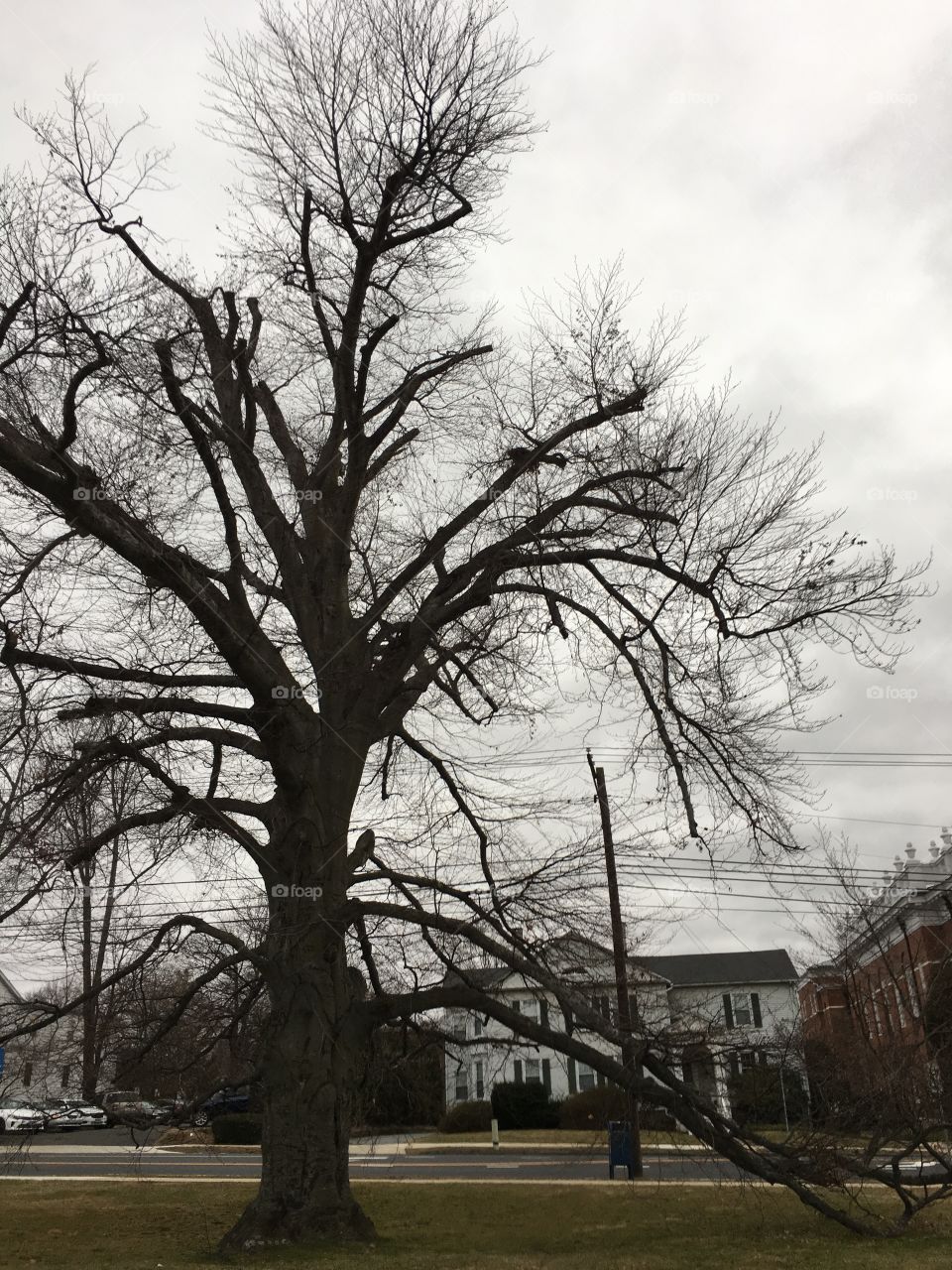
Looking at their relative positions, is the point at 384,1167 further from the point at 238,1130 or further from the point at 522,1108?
the point at 522,1108

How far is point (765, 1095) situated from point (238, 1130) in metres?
25.9

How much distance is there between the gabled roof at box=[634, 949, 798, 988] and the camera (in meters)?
52.5

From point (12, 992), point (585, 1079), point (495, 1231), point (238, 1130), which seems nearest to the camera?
point (495, 1231)

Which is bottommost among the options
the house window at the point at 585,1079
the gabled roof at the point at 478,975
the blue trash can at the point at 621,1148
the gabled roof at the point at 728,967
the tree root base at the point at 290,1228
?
the tree root base at the point at 290,1228

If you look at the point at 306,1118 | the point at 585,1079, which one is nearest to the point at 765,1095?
the point at 306,1118

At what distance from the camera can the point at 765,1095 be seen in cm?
1120

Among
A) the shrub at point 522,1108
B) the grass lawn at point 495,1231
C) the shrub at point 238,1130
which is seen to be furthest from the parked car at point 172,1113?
the shrub at point 522,1108

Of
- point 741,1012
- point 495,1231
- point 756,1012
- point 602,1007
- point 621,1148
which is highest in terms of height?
point 741,1012

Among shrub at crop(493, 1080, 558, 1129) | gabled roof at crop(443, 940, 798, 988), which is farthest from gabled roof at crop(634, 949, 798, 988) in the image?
shrub at crop(493, 1080, 558, 1129)

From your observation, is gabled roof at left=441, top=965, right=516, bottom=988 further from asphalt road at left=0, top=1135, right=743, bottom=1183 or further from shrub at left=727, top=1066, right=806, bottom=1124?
asphalt road at left=0, top=1135, right=743, bottom=1183

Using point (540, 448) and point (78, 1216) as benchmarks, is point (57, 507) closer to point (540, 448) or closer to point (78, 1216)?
point (540, 448)

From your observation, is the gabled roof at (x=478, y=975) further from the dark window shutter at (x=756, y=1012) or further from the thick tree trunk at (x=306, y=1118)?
the dark window shutter at (x=756, y=1012)

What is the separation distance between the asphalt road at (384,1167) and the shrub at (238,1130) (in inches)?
71.1

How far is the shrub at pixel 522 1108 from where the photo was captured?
118 ft
